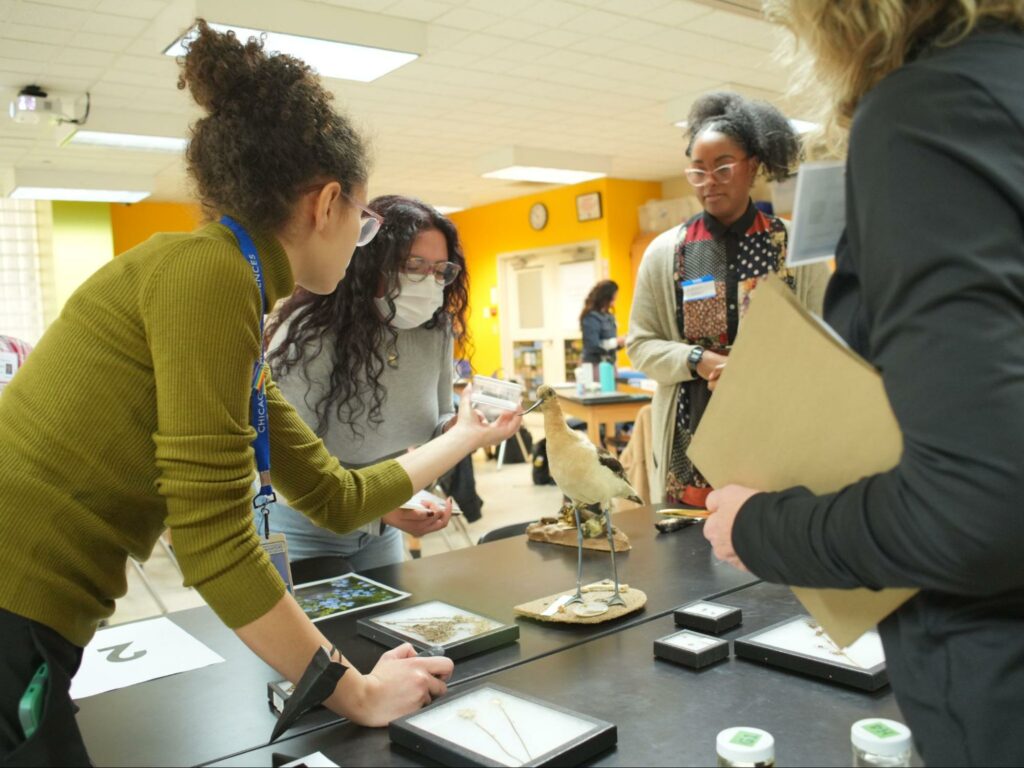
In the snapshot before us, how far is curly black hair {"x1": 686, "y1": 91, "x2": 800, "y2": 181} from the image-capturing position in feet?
8.08

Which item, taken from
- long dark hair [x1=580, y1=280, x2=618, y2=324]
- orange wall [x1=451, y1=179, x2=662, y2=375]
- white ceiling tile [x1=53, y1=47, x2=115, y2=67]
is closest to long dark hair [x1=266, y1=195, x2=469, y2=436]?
white ceiling tile [x1=53, y1=47, x2=115, y2=67]

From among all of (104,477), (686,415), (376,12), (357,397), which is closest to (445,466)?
(357,397)

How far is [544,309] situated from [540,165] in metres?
3.48

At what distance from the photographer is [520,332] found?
1197 centimetres

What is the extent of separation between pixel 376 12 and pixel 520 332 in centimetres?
765

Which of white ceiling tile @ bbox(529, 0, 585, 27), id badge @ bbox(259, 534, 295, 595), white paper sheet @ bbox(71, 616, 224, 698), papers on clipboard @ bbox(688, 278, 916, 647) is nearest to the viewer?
papers on clipboard @ bbox(688, 278, 916, 647)

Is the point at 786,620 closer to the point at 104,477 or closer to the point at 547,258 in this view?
the point at 104,477

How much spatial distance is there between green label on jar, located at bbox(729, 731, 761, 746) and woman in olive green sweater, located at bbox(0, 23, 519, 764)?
0.44 metres

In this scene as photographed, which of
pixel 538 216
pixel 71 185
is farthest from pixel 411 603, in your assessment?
pixel 538 216

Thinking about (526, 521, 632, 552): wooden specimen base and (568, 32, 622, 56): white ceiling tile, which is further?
(568, 32, 622, 56): white ceiling tile

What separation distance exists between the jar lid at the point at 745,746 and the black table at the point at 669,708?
0.07 meters

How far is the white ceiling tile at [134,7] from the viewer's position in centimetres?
420

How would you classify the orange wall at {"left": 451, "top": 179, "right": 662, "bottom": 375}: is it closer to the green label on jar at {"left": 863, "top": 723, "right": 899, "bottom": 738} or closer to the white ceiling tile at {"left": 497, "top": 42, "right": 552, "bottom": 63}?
the white ceiling tile at {"left": 497, "top": 42, "right": 552, "bottom": 63}

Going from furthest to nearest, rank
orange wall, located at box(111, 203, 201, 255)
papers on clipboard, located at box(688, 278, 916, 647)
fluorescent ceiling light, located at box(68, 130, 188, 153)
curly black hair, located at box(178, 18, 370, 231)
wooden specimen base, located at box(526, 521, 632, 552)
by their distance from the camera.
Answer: orange wall, located at box(111, 203, 201, 255)
fluorescent ceiling light, located at box(68, 130, 188, 153)
wooden specimen base, located at box(526, 521, 632, 552)
curly black hair, located at box(178, 18, 370, 231)
papers on clipboard, located at box(688, 278, 916, 647)
